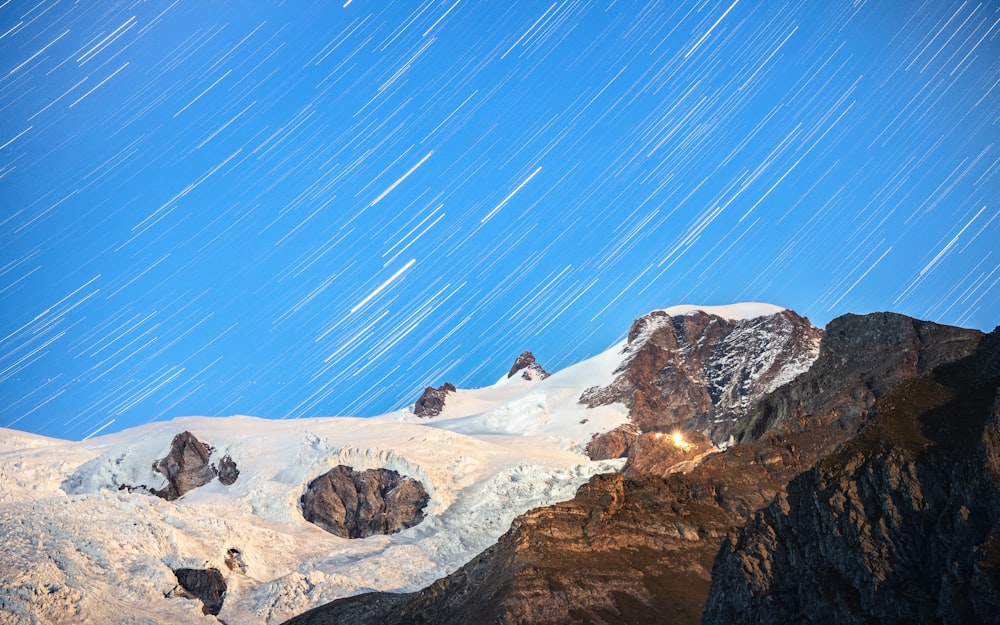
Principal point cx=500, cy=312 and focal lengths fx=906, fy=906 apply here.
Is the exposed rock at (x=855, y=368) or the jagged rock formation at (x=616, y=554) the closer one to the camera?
the jagged rock formation at (x=616, y=554)

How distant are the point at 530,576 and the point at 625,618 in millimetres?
8959

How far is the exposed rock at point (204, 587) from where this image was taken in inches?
5187

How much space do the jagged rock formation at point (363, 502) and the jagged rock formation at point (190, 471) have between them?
73.1 ft

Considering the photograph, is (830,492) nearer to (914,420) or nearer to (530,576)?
(914,420)

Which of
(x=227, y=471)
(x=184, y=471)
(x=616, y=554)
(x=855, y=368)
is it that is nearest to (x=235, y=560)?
(x=227, y=471)

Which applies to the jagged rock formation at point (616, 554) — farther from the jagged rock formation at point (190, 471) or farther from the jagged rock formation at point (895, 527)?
the jagged rock formation at point (190, 471)

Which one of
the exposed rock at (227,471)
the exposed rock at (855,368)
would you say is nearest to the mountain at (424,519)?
the exposed rock at (855,368)

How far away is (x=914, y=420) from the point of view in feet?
183

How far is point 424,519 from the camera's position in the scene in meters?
170

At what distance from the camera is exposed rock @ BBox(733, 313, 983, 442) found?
12206 centimetres

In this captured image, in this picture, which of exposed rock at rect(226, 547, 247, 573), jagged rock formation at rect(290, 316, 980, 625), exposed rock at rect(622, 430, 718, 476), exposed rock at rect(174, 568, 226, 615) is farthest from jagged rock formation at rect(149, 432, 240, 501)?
jagged rock formation at rect(290, 316, 980, 625)

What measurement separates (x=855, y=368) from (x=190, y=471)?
449 ft

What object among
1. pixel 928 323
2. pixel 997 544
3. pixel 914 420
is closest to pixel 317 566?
pixel 928 323

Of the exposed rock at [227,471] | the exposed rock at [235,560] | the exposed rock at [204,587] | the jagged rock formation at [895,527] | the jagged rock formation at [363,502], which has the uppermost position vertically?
the exposed rock at [227,471]
